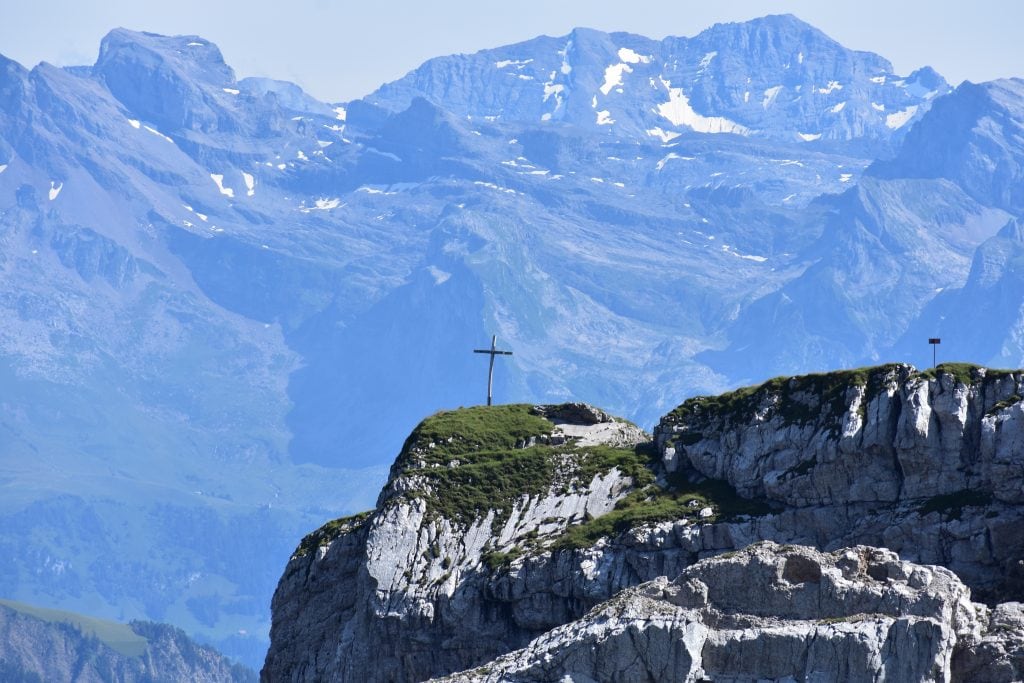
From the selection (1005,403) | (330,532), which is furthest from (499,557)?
(1005,403)

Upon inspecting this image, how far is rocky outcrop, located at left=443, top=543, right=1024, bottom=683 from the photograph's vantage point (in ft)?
168

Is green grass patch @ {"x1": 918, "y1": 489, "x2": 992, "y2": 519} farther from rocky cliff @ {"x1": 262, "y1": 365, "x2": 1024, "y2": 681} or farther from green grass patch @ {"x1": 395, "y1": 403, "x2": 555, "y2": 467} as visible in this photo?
green grass patch @ {"x1": 395, "y1": 403, "x2": 555, "y2": 467}

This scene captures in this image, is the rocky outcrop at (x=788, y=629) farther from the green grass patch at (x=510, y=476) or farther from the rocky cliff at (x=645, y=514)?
the green grass patch at (x=510, y=476)

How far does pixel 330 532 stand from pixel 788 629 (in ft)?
109

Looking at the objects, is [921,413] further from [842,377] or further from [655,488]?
[655,488]

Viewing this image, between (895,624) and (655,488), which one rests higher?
(655,488)

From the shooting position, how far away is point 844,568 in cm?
5659

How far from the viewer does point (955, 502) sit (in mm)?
67938

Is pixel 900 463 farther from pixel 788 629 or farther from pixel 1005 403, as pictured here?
pixel 788 629

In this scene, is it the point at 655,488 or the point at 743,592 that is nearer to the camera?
the point at 743,592

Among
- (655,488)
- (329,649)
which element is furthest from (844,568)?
(329,649)

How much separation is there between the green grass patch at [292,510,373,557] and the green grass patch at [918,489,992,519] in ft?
76.9

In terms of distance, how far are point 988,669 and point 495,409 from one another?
41.8 meters

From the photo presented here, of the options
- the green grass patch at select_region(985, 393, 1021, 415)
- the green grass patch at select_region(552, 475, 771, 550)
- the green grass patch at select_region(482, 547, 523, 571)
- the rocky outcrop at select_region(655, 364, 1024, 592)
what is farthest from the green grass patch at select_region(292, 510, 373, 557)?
the green grass patch at select_region(985, 393, 1021, 415)
